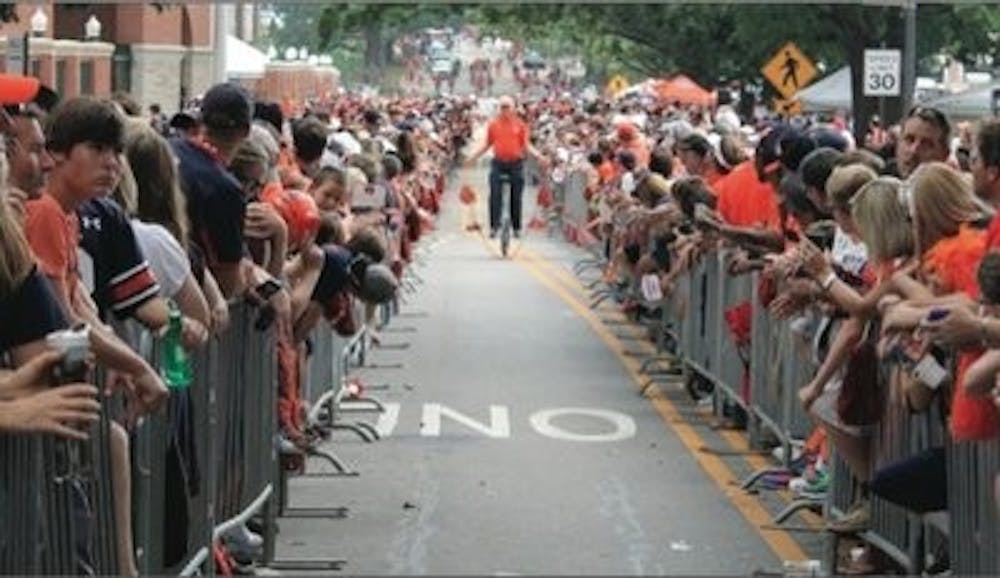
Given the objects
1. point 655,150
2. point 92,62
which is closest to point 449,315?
point 655,150

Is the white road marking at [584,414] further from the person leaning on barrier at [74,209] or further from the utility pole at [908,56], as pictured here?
the utility pole at [908,56]

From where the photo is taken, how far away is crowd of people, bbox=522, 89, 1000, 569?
9.75 metres

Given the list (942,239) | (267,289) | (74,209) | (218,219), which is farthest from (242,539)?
(942,239)

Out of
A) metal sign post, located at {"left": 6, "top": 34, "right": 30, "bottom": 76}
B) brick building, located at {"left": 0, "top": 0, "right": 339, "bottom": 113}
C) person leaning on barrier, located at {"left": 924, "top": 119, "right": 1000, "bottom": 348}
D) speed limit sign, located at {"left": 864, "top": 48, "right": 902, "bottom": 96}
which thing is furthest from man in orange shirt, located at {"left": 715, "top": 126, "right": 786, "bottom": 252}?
brick building, located at {"left": 0, "top": 0, "right": 339, "bottom": 113}

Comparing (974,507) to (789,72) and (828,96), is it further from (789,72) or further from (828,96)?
(828,96)

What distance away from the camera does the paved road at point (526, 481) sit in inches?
507

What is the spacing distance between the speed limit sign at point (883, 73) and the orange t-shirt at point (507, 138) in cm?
647

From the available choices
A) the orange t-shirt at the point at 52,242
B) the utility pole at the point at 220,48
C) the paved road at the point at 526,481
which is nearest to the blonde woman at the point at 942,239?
the paved road at the point at 526,481

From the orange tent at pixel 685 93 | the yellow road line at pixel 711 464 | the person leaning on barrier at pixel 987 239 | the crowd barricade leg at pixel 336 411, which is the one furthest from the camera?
the orange tent at pixel 685 93

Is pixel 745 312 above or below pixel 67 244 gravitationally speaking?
below

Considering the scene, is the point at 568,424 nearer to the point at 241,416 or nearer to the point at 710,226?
the point at 710,226

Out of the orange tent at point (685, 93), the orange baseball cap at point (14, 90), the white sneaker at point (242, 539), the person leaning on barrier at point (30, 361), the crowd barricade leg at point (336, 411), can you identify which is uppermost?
the orange baseball cap at point (14, 90)

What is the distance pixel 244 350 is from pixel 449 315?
16.7 meters

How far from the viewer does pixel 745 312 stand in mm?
17438
